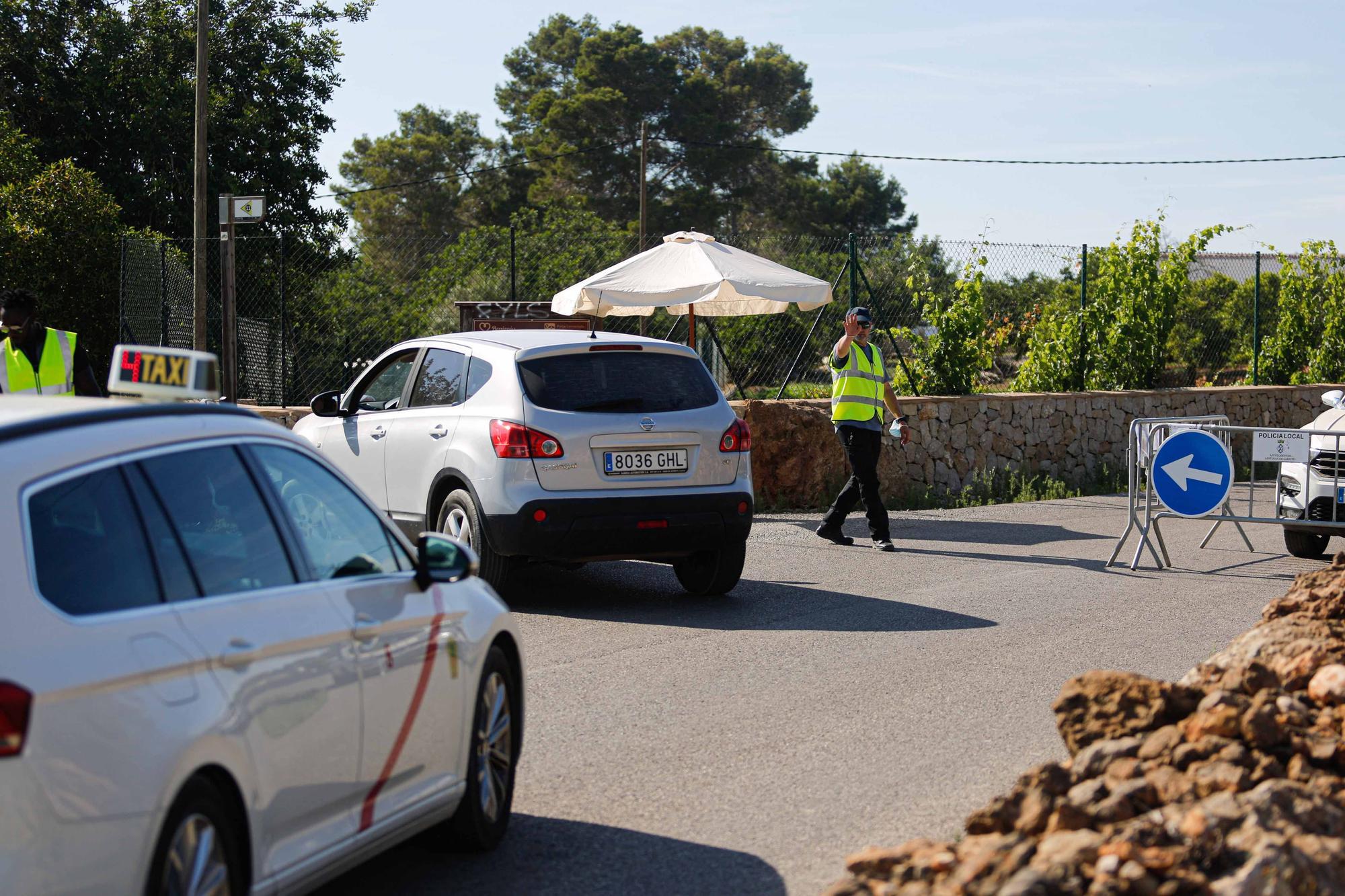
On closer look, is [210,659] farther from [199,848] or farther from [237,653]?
[199,848]

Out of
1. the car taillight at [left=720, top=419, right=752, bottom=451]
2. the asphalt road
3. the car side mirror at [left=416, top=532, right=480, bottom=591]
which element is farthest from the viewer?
the car taillight at [left=720, top=419, right=752, bottom=451]

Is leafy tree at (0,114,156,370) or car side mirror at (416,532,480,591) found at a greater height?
leafy tree at (0,114,156,370)

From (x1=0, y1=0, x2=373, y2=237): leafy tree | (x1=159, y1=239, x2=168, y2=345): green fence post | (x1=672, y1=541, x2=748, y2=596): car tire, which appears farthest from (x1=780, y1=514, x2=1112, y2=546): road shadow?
(x1=0, y1=0, x2=373, y2=237): leafy tree

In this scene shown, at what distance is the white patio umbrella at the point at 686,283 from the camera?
1588 cm

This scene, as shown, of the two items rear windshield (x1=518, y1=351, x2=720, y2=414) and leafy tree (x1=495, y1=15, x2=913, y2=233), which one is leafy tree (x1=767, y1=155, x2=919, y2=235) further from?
rear windshield (x1=518, y1=351, x2=720, y2=414)

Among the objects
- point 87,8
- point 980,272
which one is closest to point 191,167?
point 87,8

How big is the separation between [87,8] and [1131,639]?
29.6m

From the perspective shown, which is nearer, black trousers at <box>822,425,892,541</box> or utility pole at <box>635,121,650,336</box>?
black trousers at <box>822,425,892,541</box>

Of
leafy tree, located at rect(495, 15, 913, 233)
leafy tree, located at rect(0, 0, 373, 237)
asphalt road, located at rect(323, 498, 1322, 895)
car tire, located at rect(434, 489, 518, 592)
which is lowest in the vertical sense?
asphalt road, located at rect(323, 498, 1322, 895)

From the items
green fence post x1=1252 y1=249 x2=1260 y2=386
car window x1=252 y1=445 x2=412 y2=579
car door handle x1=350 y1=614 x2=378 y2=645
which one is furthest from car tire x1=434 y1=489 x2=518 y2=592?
green fence post x1=1252 y1=249 x2=1260 y2=386

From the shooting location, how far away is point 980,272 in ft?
64.5

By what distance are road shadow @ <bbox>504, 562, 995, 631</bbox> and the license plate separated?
0.93 metres

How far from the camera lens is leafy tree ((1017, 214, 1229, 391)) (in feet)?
71.8

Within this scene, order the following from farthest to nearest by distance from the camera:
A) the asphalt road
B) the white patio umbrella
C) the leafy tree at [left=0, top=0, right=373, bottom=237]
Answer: the leafy tree at [left=0, top=0, right=373, bottom=237] < the white patio umbrella < the asphalt road
